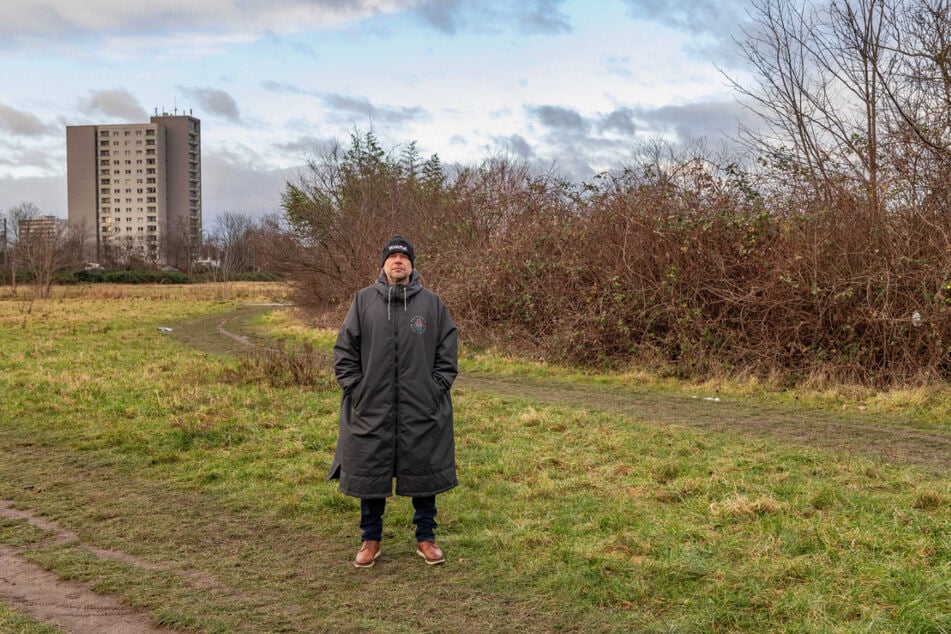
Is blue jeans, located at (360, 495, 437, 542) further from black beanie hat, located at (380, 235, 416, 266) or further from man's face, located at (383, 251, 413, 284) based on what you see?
black beanie hat, located at (380, 235, 416, 266)

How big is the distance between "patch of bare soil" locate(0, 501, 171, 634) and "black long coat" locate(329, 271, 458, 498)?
1.38 m

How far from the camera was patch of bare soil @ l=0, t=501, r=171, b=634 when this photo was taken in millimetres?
4156

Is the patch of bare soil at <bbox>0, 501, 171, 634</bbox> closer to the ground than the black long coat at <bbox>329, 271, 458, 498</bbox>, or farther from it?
closer to the ground

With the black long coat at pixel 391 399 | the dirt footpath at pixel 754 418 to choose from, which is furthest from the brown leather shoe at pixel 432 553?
the dirt footpath at pixel 754 418

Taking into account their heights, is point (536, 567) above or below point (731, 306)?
below

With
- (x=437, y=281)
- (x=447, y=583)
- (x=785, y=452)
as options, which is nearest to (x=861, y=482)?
(x=785, y=452)

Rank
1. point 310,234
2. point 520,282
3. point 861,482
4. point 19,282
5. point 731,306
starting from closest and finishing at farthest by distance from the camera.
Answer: point 861,482, point 731,306, point 520,282, point 310,234, point 19,282

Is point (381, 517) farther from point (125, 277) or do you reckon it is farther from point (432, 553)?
point (125, 277)

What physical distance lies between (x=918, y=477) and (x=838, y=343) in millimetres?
6219

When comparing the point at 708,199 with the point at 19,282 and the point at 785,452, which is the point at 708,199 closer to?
the point at 785,452

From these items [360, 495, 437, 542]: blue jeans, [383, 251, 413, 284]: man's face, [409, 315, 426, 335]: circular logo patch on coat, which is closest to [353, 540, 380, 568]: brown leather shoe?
[360, 495, 437, 542]: blue jeans

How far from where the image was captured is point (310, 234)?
29.3m

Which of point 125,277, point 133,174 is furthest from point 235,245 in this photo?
point 133,174

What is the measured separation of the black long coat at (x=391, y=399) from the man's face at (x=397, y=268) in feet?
0.19
